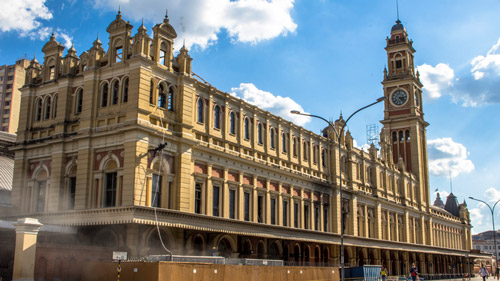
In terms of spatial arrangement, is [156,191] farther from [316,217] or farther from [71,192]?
[316,217]

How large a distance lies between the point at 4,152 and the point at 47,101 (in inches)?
420

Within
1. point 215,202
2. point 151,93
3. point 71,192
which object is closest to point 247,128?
point 215,202

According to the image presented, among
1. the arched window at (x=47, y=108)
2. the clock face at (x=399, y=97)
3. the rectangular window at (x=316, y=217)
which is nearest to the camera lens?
the arched window at (x=47, y=108)

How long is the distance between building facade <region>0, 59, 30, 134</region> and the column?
94.3 meters

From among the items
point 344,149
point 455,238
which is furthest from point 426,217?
point 344,149

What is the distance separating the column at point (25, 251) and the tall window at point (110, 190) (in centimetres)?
781

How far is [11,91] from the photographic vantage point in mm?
117062

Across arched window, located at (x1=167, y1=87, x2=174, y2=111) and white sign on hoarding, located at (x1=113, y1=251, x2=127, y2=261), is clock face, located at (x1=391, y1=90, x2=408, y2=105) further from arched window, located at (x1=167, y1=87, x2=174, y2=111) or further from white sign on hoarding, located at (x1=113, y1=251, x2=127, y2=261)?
white sign on hoarding, located at (x1=113, y1=251, x2=127, y2=261)

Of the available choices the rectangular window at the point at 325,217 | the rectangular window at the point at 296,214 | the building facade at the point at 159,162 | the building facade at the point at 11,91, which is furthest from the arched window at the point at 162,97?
the building facade at the point at 11,91

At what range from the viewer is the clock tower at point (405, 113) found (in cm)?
8438

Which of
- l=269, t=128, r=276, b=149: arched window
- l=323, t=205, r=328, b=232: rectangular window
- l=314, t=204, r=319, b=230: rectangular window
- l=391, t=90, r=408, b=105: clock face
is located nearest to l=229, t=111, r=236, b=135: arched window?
l=269, t=128, r=276, b=149: arched window

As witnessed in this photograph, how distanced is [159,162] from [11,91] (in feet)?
305

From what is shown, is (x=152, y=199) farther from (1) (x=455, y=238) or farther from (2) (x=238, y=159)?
(1) (x=455, y=238)

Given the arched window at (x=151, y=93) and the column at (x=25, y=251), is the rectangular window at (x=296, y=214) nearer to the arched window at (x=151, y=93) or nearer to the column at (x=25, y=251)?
the arched window at (x=151, y=93)
